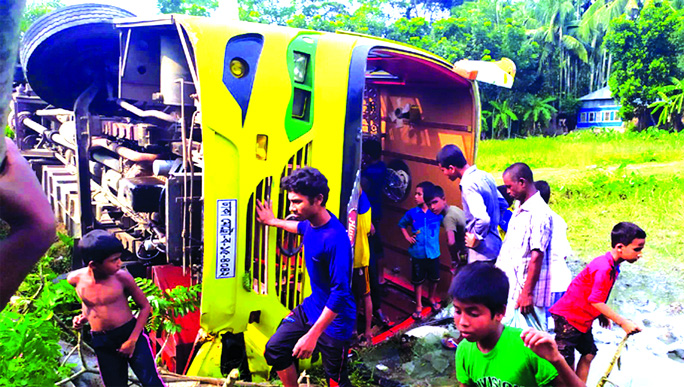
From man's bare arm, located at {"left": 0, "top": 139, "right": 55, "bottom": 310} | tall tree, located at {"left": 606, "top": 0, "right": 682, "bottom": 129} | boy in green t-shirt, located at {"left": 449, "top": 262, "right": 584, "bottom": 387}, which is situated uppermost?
tall tree, located at {"left": 606, "top": 0, "right": 682, "bottom": 129}

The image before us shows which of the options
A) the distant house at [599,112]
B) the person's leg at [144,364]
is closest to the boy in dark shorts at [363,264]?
the person's leg at [144,364]

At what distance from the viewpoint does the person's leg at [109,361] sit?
308 centimetres

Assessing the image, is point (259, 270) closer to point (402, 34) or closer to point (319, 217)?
point (319, 217)

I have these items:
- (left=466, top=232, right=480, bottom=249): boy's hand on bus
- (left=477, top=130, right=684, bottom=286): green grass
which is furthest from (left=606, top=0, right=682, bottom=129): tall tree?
(left=466, top=232, right=480, bottom=249): boy's hand on bus

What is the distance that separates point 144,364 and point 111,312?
1.23ft

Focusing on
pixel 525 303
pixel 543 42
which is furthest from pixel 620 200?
pixel 543 42

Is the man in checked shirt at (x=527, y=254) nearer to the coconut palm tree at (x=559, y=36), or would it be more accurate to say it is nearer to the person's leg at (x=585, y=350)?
the person's leg at (x=585, y=350)

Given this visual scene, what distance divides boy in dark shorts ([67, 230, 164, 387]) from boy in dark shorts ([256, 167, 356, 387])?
28.9 inches

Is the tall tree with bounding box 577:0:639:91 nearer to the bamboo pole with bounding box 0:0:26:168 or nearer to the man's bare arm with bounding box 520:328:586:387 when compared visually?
the man's bare arm with bounding box 520:328:586:387

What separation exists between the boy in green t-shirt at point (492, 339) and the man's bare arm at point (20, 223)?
1.43 meters

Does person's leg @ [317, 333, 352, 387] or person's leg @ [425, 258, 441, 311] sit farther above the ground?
person's leg @ [317, 333, 352, 387]

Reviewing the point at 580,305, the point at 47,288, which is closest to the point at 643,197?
the point at 580,305

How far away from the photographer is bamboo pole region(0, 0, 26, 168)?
0.86 m

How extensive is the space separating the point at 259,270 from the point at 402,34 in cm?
2399
